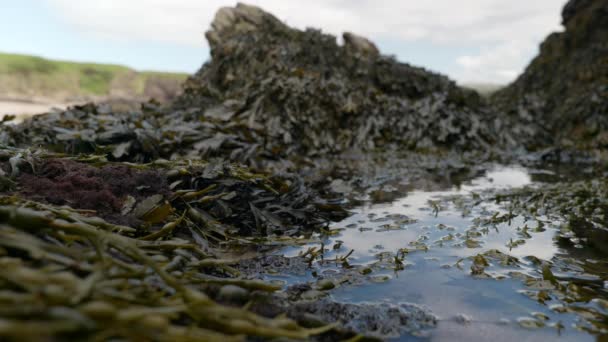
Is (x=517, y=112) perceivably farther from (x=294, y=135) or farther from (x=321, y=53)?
(x=294, y=135)

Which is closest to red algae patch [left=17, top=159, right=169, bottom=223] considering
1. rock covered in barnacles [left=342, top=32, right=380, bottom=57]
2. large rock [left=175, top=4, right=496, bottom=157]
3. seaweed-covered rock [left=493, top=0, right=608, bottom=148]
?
large rock [left=175, top=4, right=496, bottom=157]

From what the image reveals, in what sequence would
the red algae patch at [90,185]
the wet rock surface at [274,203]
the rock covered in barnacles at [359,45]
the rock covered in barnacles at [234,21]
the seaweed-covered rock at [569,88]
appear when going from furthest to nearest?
the rock covered in barnacles at [359,45] < the rock covered in barnacles at [234,21] < the seaweed-covered rock at [569,88] < the red algae patch at [90,185] < the wet rock surface at [274,203]

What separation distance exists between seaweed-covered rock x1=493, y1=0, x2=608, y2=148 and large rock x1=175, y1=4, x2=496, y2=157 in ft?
3.95

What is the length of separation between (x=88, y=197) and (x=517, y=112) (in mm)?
8166

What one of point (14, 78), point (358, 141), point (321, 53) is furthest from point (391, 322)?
point (14, 78)

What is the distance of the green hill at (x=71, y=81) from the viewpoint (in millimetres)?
31922

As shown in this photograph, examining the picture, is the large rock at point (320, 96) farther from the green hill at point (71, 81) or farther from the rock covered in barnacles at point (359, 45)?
the green hill at point (71, 81)

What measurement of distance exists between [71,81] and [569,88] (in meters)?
40.3

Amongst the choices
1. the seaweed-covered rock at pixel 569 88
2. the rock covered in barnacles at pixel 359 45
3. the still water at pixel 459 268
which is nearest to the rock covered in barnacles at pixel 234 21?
the rock covered in barnacles at pixel 359 45

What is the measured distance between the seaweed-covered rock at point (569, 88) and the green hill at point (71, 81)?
77.9 ft

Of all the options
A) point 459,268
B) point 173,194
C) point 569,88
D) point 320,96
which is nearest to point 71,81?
point 320,96

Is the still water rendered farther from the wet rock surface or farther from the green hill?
the green hill

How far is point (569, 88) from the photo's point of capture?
25.6 ft

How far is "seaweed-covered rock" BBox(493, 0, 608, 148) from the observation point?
6.44 metres
